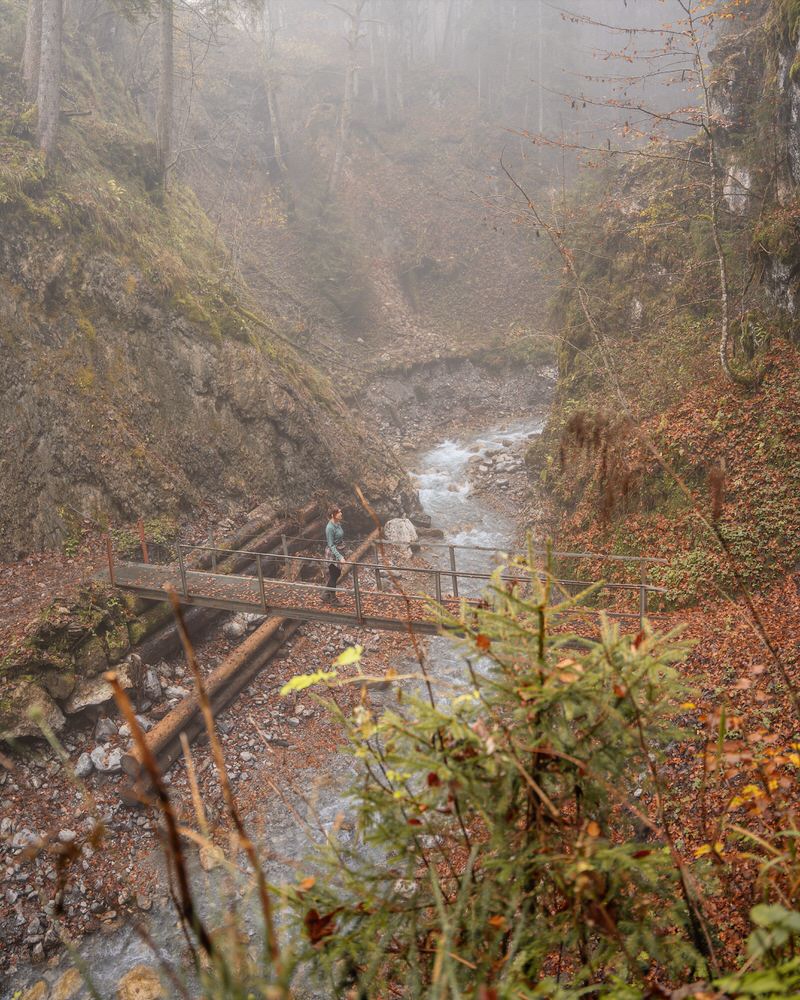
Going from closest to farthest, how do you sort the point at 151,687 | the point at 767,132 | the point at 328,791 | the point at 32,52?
the point at 328,791 < the point at 151,687 < the point at 767,132 < the point at 32,52

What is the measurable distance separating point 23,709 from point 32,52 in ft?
53.9

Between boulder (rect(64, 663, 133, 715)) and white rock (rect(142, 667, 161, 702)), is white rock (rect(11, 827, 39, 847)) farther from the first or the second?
white rock (rect(142, 667, 161, 702))

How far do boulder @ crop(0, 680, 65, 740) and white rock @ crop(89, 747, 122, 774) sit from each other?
2.35 feet

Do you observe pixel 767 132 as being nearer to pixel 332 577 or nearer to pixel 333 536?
pixel 333 536

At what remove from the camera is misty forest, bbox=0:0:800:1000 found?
8.44 ft

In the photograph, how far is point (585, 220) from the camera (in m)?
19.3

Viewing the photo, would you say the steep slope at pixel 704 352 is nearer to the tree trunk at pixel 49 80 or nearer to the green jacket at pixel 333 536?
the green jacket at pixel 333 536

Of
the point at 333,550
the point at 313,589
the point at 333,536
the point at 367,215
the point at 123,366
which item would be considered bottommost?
the point at 313,589

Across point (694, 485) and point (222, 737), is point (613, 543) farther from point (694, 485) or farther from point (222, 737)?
point (222, 737)

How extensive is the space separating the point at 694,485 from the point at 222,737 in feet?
Answer: 31.8

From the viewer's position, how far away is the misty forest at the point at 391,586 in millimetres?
2572

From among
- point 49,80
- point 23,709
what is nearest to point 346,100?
point 49,80

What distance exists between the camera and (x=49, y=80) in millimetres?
15078

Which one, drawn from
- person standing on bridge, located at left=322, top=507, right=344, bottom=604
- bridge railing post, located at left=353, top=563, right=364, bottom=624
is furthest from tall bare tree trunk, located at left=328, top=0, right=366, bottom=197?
bridge railing post, located at left=353, top=563, right=364, bottom=624
